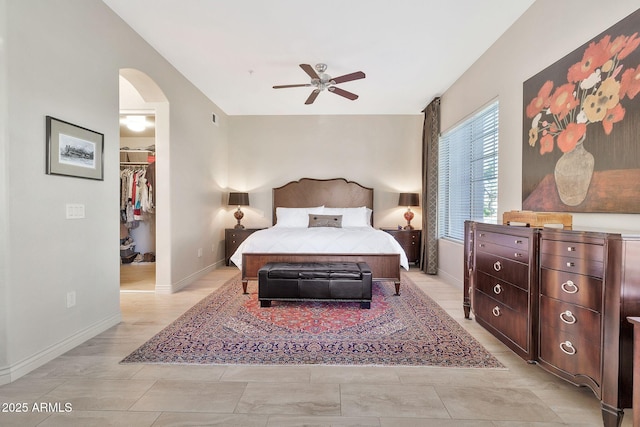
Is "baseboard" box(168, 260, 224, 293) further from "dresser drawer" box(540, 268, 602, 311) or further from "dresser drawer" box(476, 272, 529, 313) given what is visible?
"dresser drawer" box(540, 268, 602, 311)

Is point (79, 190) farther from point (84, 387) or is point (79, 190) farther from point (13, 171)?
point (84, 387)

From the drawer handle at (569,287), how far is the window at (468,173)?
1.77m

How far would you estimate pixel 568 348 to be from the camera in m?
1.72

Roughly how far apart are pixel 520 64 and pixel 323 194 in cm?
367

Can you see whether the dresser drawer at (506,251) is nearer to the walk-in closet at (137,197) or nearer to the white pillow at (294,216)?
the white pillow at (294,216)

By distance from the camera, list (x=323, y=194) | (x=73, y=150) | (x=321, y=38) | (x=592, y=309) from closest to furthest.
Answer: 1. (x=592, y=309)
2. (x=73, y=150)
3. (x=321, y=38)
4. (x=323, y=194)

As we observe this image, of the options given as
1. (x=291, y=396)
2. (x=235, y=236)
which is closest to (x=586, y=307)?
(x=291, y=396)

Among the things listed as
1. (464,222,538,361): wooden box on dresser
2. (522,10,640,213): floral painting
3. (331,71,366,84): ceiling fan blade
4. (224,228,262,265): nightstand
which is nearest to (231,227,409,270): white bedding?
(464,222,538,361): wooden box on dresser

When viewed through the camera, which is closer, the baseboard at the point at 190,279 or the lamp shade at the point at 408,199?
the baseboard at the point at 190,279

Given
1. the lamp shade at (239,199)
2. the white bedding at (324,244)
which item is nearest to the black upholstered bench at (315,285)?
the white bedding at (324,244)

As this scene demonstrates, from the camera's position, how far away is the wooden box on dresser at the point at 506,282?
1.98m

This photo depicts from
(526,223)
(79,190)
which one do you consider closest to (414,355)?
(526,223)

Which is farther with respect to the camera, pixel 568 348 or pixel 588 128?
pixel 588 128

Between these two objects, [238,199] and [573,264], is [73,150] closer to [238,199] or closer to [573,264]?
[238,199]
